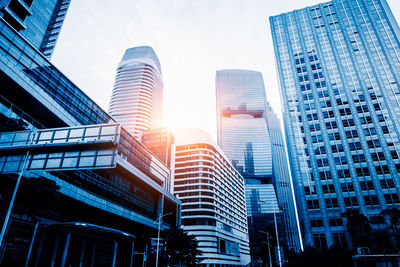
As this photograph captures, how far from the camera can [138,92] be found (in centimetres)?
16612

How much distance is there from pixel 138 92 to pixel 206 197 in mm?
97996

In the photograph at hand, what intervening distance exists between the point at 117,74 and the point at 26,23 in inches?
4796

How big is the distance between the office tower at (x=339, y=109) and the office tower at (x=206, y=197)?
3335cm

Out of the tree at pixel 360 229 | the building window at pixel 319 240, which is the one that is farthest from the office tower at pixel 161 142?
the tree at pixel 360 229

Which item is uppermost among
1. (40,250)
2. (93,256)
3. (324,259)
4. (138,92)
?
(138,92)

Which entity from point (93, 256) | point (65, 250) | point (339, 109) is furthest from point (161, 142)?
point (65, 250)

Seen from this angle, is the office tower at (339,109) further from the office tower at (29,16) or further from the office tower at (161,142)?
the office tower at (29,16)

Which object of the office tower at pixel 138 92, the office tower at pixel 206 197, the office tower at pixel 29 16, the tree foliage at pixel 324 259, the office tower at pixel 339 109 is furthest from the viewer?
the office tower at pixel 138 92

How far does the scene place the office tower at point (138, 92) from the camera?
518 ft


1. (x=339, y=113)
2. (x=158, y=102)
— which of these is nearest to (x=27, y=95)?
(x=339, y=113)

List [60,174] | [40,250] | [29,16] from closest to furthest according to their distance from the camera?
[40,250] → [60,174] → [29,16]

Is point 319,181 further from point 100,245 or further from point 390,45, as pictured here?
point 100,245

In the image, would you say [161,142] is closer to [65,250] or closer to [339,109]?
[339,109]

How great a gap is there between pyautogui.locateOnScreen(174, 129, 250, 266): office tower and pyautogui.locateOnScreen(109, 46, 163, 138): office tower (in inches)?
1976
